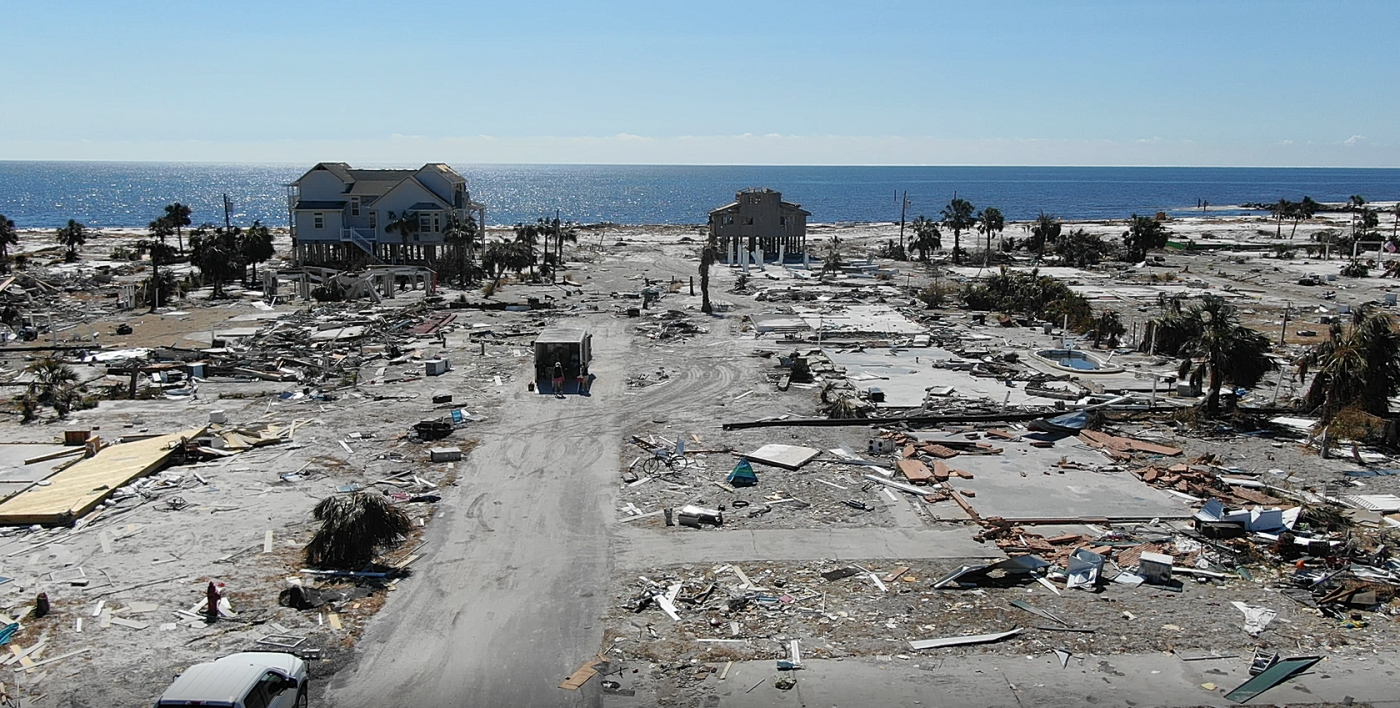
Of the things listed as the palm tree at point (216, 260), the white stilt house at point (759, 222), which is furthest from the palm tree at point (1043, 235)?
the palm tree at point (216, 260)

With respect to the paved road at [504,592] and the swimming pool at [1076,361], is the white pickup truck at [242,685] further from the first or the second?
the swimming pool at [1076,361]

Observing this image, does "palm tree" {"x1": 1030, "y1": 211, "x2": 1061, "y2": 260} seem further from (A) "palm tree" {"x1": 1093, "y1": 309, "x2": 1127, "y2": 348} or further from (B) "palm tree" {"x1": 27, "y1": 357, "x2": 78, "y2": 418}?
(B) "palm tree" {"x1": 27, "y1": 357, "x2": 78, "y2": 418}

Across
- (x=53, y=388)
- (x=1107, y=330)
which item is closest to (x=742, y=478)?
(x=53, y=388)

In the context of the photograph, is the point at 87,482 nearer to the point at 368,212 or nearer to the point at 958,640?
the point at 958,640

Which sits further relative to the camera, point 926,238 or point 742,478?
point 926,238

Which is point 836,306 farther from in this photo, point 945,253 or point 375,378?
point 945,253

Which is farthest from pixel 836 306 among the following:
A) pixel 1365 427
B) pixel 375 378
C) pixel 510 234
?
pixel 510 234
